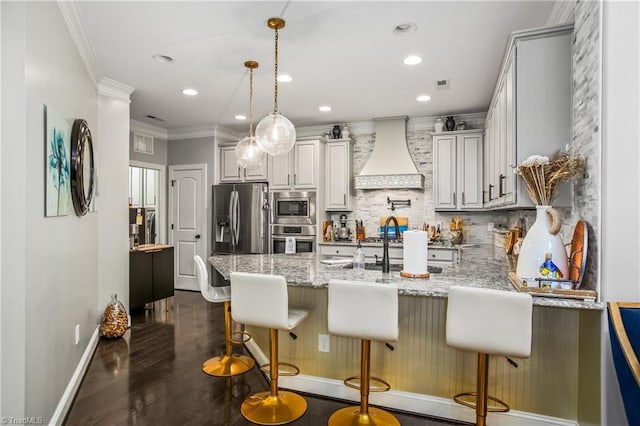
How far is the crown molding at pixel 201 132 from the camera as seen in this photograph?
5.77 m

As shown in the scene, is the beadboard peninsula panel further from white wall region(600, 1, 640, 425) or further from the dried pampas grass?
the dried pampas grass

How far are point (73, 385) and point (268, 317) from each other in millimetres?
1573

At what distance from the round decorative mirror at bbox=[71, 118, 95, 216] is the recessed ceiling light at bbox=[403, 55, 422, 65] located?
2.64 m

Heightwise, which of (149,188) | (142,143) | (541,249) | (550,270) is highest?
(142,143)

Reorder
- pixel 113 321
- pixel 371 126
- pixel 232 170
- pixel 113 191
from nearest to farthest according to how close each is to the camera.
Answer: pixel 113 321
pixel 113 191
pixel 371 126
pixel 232 170

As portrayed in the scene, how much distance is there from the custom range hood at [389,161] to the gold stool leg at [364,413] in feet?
10.6

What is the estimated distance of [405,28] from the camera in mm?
2695

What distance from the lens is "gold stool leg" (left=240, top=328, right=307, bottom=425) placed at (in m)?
2.32

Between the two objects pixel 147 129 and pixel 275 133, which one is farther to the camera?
pixel 147 129

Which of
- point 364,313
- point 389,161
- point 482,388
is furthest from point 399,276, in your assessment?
point 389,161

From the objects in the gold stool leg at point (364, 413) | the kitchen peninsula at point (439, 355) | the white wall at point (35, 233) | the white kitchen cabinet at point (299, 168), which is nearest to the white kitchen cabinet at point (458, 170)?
the white kitchen cabinet at point (299, 168)

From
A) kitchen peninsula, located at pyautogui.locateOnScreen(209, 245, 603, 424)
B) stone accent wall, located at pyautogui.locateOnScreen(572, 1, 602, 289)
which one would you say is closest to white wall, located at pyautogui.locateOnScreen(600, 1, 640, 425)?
stone accent wall, located at pyautogui.locateOnScreen(572, 1, 602, 289)

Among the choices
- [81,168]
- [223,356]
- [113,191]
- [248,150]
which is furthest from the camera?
[113,191]

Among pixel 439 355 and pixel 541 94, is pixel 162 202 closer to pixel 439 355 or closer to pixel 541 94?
pixel 439 355
